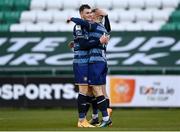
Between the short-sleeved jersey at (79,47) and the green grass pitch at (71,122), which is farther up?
the short-sleeved jersey at (79,47)

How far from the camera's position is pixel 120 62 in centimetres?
1988

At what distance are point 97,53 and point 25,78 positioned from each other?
26.6ft

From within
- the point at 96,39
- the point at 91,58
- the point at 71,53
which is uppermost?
the point at 96,39

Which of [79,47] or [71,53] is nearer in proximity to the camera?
[79,47]

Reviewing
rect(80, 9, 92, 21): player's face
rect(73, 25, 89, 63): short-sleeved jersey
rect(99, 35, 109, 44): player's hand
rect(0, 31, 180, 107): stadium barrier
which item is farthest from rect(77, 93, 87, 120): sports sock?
rect(0, 31, 180, 107): stadium barrier

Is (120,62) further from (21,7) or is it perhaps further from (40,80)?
(21,7)

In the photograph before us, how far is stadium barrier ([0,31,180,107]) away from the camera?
18.3 metres

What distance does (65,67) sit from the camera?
783 inches

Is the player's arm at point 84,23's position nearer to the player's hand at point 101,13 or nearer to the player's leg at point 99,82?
the player's hand at point 101,13

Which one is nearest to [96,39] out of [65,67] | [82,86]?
[82,86]

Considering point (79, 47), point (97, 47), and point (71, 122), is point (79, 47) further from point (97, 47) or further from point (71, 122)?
point (71, 122)

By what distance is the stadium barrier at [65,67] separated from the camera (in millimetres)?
18281

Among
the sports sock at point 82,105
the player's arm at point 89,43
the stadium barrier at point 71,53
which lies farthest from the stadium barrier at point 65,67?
the player's arm at point 89,43

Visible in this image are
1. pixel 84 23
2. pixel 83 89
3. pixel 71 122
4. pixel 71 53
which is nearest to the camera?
pixel 84 23
